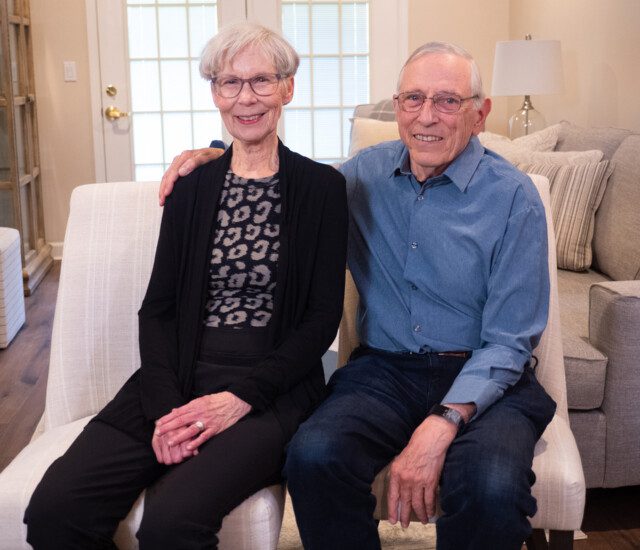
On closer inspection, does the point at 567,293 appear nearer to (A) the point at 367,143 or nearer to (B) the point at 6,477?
(A) the point at 367,143

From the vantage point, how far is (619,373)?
2.33 m

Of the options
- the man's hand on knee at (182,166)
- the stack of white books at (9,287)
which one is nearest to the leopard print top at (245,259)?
the man's hand on knee at (182,166)

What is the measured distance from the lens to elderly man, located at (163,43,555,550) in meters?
1.56

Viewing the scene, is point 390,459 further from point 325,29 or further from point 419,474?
point 325,29

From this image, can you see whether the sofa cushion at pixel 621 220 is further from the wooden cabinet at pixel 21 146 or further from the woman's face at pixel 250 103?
the wooden cabinet at pixel 21 146

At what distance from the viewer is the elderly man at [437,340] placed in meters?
1.56

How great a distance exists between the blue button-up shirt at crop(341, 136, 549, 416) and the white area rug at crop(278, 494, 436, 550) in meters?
0.63

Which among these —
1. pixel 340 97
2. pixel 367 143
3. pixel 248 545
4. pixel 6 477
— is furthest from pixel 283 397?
pixel 340 97

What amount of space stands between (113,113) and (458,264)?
4482 millimetres

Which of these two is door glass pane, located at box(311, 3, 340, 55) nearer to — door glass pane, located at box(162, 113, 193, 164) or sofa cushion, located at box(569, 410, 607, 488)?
door glass pane, located at box(162, 113, 193, 164)

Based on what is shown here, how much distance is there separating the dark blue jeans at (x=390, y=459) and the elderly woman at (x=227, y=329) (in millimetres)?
80

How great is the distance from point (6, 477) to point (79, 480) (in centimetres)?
16

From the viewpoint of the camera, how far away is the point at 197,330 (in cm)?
176

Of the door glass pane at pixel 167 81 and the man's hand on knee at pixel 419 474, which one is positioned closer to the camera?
the man's hand on knee at pixel 419 474
